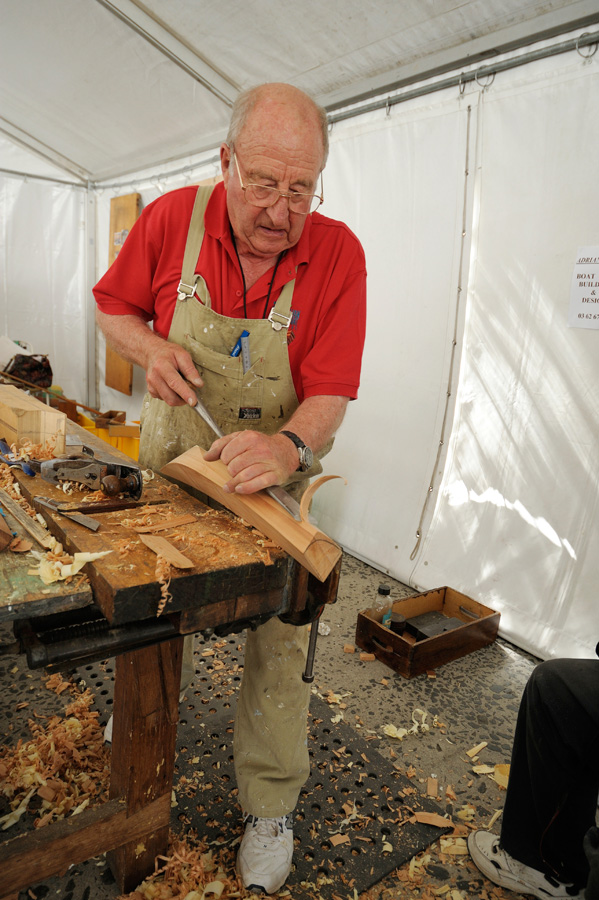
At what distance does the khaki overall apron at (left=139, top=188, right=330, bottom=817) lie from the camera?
1.74 metres

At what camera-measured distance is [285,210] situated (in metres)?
1.71

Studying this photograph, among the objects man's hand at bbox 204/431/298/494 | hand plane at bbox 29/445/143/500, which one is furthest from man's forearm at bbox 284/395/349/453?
hand plane at bbox 29/445/143/500

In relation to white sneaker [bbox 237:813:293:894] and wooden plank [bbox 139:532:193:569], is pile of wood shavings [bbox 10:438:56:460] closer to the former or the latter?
wooden plank [bbox 139:532:193:569]

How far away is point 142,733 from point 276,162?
5.28 ft

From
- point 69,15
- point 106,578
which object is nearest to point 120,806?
point 106,578

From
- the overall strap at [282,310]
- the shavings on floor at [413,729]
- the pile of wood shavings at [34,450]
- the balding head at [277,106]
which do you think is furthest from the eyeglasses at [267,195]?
the shavings on floor at [413,729]

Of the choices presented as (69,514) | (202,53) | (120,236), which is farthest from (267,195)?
(120,236)

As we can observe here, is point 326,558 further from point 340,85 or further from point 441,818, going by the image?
point 340,85

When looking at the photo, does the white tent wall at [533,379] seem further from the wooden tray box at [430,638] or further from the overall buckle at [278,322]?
the overall buckle at [278,322]

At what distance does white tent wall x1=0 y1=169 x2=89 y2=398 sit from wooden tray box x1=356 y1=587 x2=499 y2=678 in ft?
19.0

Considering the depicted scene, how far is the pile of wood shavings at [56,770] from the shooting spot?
1.86 m

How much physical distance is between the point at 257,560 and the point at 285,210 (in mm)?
1056

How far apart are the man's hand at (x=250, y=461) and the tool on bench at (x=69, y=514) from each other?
1.07ft

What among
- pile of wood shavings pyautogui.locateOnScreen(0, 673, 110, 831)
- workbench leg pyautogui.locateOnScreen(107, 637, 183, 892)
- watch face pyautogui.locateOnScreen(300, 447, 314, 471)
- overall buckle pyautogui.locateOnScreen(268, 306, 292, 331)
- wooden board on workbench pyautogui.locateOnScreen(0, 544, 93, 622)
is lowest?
pile of wood shavings pyautogui.locateOnScreen(0, 673, 110, 831)
